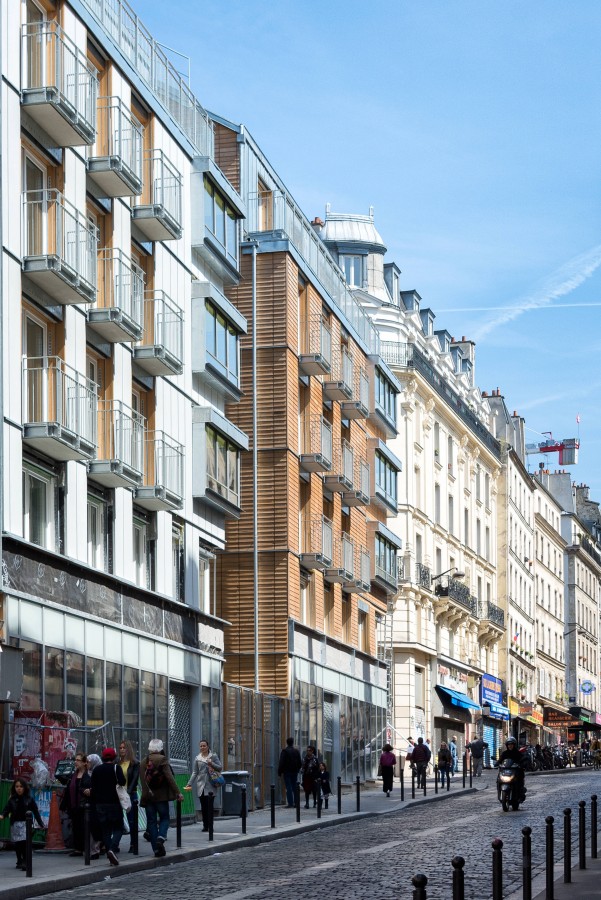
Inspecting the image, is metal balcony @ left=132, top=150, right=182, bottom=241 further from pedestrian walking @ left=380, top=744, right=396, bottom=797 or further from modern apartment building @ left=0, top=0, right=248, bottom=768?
pedestrian walking @ left=380, top=744, right=396, bottom=797

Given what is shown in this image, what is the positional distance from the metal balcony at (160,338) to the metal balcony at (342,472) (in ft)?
46.2

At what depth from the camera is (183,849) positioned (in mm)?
22312

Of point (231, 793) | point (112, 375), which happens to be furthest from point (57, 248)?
point (231, 793)

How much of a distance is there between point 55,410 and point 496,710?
52.9 metres

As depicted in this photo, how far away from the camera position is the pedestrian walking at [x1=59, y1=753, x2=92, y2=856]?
21.2m

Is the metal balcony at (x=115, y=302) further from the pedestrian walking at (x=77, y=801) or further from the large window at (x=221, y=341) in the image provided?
the pedestrian walking at (x=77, y=801)

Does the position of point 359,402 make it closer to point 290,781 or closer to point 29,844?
point 290,781

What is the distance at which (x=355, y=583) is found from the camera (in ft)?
156

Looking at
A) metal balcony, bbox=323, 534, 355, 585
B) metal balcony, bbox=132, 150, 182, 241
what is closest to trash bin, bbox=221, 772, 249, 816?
metal balcony, bbox=132, 150, 182, 241

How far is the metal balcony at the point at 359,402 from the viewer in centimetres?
4869

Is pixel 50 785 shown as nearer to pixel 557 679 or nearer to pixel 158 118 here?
pixel 158 118

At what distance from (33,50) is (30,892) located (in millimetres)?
14418

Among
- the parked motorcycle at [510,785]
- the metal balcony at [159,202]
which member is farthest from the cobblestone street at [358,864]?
the metal balcony at [159,202]

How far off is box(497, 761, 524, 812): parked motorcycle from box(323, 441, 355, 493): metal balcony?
1541cm
